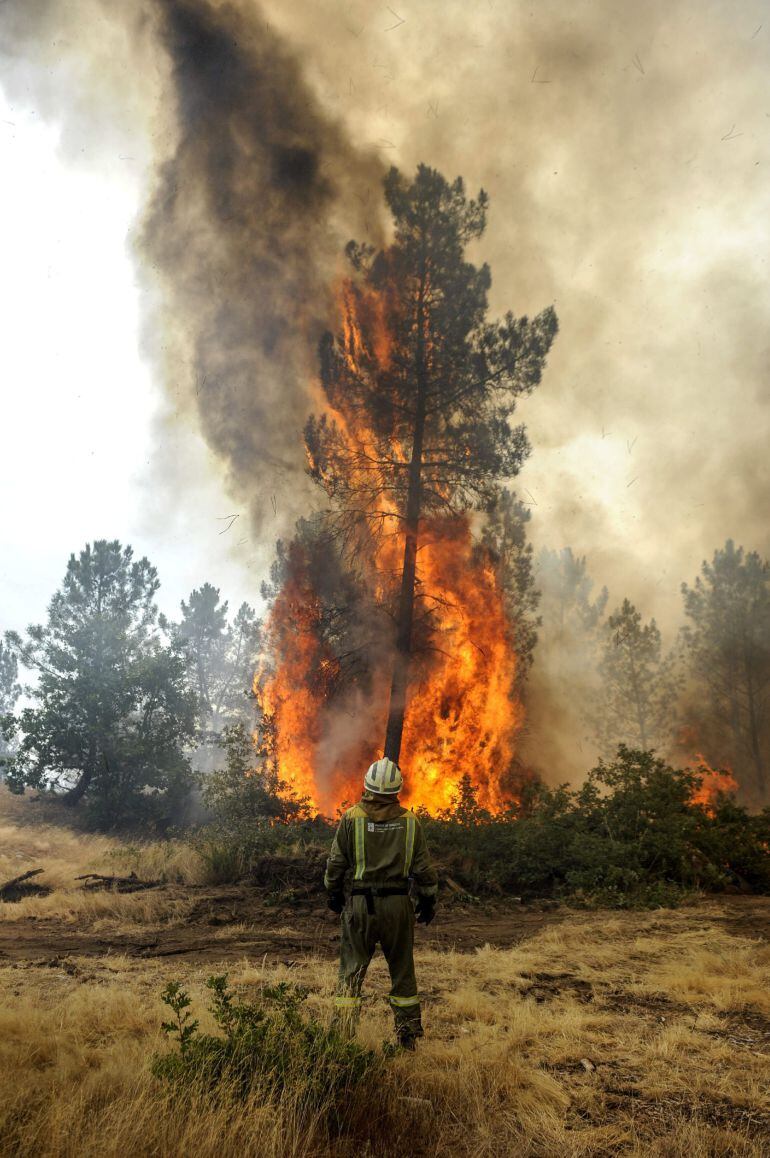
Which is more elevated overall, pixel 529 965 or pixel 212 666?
pixel 212 666

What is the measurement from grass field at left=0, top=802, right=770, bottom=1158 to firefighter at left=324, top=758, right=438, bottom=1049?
0.31 m

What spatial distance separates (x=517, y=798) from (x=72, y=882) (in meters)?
14.1

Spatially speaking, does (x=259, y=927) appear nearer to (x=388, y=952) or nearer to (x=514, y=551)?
(x=388, y=952)

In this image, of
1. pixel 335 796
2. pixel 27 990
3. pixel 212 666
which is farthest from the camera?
pixel 212 666

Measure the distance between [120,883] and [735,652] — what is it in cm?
2412

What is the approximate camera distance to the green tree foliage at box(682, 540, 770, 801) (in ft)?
86.9

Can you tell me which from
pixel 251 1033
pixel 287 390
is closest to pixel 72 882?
pixel 251 1033

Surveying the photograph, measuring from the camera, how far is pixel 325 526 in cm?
2311

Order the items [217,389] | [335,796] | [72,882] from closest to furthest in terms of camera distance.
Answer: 1. [72,882]
2. [335,796]
3. [217,389]

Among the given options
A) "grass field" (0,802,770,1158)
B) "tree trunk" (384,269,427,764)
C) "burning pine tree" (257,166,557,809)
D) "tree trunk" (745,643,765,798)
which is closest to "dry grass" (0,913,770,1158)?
"grass field" (0,802,770,1158)

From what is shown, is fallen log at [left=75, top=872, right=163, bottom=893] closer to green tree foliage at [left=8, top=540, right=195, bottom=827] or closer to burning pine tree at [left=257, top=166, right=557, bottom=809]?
burning pine tree at [left=257, top=166, right=557, bottom=809]

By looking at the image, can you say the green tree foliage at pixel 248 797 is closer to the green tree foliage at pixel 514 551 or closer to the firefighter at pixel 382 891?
the green tree foliage at pixel 514 551

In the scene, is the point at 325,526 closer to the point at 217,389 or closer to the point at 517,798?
the point at 217,389

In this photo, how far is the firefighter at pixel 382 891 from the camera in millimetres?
4859
